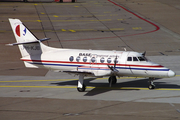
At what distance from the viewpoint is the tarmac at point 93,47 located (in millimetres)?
19828

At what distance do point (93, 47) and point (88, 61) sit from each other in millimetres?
13673

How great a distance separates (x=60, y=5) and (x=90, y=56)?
45134 mm

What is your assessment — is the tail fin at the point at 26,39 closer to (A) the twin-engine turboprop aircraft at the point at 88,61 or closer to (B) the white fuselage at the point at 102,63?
(A) the twin-engine turboprop aircraft at the point at 88,61

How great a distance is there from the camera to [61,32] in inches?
1778

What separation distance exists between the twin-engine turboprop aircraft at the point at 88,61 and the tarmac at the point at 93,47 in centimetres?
148

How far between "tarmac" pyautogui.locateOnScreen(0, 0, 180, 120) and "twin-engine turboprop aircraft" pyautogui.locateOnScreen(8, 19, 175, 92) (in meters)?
1.48

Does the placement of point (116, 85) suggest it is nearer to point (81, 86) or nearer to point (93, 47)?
point (81, 86)

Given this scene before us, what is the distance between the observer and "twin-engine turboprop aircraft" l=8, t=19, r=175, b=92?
23.3 m

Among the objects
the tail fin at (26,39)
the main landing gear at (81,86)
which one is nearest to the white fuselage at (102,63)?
the main landing gear at (81,86)

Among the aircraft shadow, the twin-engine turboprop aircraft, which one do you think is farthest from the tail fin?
the aircraft shadow

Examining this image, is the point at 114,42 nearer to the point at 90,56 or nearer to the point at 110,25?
the point at 110,25

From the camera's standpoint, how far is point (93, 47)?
37688 mm

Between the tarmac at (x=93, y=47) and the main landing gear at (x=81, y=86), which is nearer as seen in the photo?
the tarmac at (x=93, y=47)

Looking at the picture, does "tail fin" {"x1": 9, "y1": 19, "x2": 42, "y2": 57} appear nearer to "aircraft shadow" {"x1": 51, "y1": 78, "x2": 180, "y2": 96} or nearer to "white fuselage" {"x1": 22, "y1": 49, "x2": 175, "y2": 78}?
"white fuselage" {"x1": 22, "y1": 49, "x2": 175, "y2": 78}
